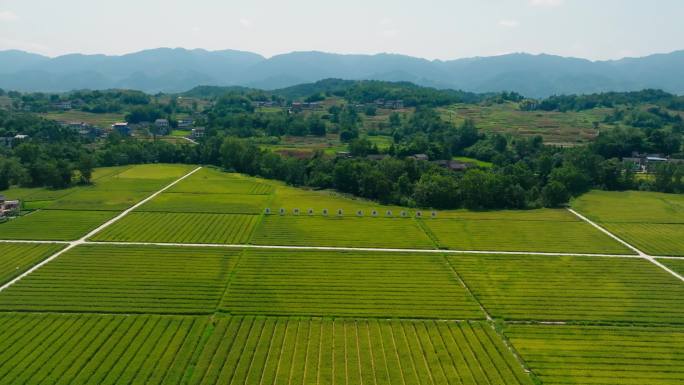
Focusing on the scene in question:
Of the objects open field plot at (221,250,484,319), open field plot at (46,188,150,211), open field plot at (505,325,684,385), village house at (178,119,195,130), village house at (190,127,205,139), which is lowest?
open field plot at (505,325,684,385)

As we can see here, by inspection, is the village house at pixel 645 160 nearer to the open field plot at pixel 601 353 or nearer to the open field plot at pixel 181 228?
the open field plot at pixel 601 353

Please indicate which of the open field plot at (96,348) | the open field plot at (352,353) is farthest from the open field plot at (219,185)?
the open field plot at (352,353)

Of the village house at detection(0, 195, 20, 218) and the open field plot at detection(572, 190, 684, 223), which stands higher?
the village house at detection(0, 195, 20, 218)

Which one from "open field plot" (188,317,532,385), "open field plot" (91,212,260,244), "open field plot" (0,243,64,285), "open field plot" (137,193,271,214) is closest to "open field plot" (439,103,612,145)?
"open field plot" (137,193,271,214)

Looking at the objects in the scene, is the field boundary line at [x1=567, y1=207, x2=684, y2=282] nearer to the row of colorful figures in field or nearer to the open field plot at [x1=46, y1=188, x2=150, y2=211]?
the row of colorful figures in field

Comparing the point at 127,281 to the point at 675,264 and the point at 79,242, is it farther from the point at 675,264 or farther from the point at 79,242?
the point at 675,264

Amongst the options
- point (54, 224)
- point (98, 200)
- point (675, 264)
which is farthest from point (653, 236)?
point (98, 200)
